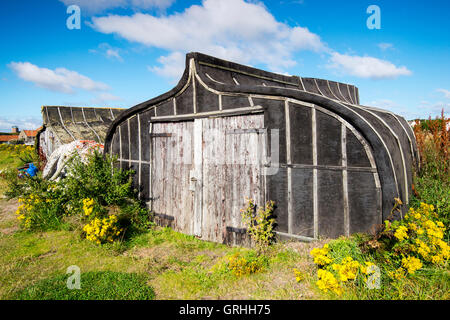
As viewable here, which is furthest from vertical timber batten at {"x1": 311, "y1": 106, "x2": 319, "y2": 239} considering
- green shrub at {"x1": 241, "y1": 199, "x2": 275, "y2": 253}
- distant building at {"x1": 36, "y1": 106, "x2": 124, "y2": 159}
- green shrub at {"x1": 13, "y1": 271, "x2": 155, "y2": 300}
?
distant building at {"x1": 36, "y1": 106, "x2": 124, "y2": 159}

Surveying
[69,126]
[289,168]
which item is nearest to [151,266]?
[289,168]

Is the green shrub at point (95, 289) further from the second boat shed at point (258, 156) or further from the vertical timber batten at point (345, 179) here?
the vertical timber batten at point (345, 179)

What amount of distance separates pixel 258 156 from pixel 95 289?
11.8 feet

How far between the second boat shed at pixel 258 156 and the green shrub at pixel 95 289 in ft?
7.07

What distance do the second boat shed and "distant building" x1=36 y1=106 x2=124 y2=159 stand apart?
30.3 feet

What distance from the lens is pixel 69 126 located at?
16.5 metres

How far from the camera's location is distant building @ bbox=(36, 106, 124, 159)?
15.6 meters

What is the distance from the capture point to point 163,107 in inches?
280

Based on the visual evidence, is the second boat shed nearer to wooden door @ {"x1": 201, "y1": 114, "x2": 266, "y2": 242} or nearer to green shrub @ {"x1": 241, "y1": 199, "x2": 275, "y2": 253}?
wooden door @ {"x1": 201, "y1": 114, "x2": 266, "y2": 242}

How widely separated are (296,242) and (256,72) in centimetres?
506

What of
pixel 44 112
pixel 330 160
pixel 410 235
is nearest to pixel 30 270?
pixel 330 160

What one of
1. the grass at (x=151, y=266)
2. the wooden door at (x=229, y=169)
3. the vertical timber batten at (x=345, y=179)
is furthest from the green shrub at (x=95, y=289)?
the vertical timber batten at (x=345, y=179)

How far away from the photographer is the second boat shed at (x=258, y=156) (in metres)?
4.28
